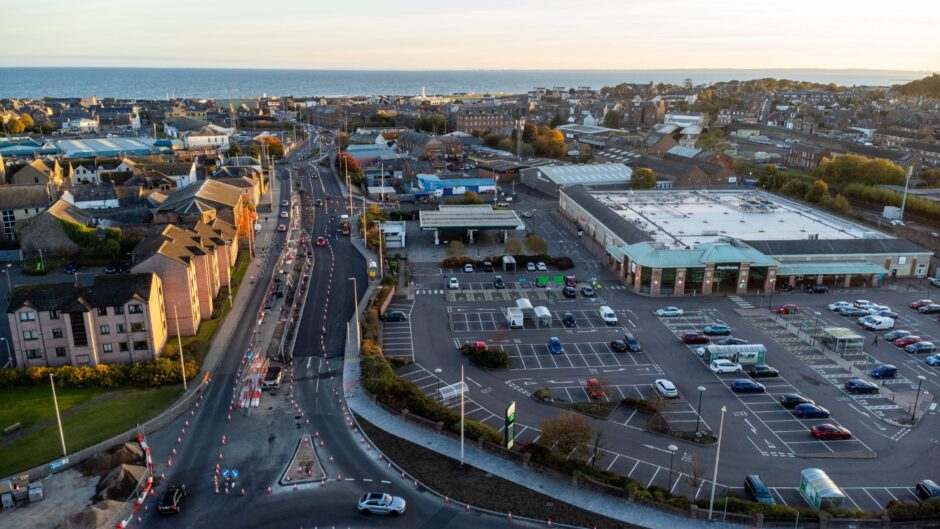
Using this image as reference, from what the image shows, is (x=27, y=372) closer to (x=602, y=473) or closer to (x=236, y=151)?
(x=602, y=473)

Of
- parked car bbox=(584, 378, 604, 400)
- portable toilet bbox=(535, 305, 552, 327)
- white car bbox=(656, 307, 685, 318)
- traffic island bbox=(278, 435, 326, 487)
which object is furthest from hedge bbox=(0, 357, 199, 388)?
white car bbox=(656, 307, 685, 318)

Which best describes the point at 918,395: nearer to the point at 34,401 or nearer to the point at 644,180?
the point at 34,401

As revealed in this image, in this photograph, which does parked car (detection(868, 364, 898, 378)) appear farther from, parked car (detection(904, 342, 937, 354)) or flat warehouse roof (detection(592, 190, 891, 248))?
flat warehouse roof (detection(592, 190, 891, 248))

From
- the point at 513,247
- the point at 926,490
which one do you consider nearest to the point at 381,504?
the point at 926,490

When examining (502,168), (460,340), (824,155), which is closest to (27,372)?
(460,340)

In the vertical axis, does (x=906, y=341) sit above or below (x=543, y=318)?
below
